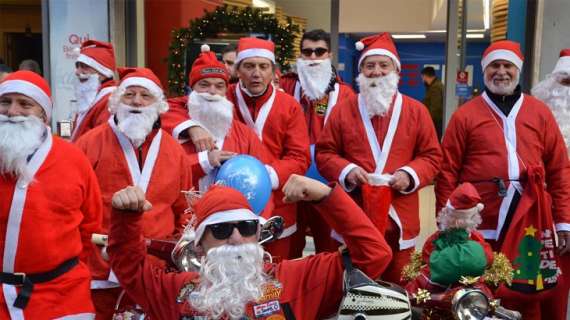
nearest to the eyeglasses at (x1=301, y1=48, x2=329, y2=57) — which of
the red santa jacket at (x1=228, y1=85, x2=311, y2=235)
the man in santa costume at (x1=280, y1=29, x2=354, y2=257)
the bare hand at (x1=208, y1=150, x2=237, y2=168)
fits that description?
the man in santa costume at (x1=280, y1=29, x2=354, y2=257)

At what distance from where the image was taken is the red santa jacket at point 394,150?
4.34 metres

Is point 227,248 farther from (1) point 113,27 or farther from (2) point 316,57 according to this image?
(1) point 113,27

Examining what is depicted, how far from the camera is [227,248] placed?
2584mm

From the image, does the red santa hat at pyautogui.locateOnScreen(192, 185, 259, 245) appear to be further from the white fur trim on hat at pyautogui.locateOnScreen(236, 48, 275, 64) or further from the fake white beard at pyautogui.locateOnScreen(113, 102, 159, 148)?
the white fur trim on hat at pyautogui.locateOnScreen(236, 48, 275, 64)

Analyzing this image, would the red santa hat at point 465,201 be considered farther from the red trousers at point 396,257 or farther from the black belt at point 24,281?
the black belt at point 24,281

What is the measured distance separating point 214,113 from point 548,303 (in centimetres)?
261

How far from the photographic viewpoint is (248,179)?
147 inches

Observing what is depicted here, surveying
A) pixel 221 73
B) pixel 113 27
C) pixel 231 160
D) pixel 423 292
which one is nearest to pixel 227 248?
pixel 423 292

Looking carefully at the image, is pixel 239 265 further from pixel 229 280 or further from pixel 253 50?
pixel 253 50

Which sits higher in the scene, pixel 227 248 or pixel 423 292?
pixel 227 248

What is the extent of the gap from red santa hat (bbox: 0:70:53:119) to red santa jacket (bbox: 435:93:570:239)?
8.50 feet

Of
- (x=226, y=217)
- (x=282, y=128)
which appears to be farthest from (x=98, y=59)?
(x=226, y=217)

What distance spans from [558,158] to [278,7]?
5673 millimetres

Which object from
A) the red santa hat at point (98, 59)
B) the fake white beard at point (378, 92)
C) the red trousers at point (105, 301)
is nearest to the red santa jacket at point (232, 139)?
the fake white beard at point (378, 92)
